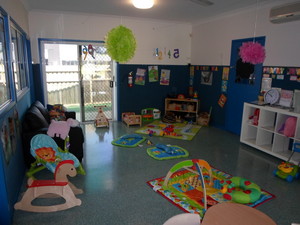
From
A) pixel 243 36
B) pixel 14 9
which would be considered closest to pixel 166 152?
pixel 243 36

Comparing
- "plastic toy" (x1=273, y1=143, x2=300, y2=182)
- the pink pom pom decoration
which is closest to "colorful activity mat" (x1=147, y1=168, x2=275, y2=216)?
"plastic toy" (x1=273, y1=143, x2=300, y2=182)

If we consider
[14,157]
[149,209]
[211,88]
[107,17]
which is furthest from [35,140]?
[211,88]

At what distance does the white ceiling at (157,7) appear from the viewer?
455cm

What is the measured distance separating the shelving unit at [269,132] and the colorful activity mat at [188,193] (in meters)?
1.29

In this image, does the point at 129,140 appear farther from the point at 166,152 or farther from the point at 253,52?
the point at 253,52

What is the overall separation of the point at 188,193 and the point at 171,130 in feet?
8.52

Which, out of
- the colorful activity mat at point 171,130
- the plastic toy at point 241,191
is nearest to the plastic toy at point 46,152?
A: the plastic toy at point 241,191

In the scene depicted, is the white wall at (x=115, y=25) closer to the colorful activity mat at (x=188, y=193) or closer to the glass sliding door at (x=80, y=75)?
the glass sliding door at (x=80, y=75)

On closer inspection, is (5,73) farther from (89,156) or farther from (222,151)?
(222,151)

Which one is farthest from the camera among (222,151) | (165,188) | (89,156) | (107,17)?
(107,17)

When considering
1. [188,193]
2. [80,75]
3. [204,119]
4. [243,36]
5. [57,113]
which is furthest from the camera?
[204,119]

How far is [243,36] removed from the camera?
515 cm

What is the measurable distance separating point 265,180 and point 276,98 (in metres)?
1.61

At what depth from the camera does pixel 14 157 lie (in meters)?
2.86
